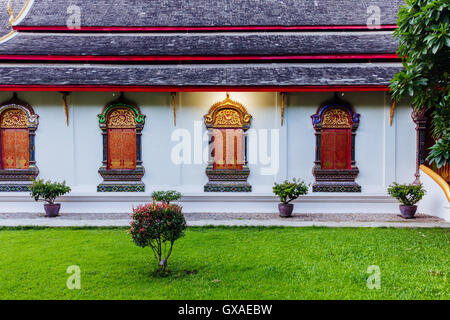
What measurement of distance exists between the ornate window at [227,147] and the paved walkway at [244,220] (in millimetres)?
967

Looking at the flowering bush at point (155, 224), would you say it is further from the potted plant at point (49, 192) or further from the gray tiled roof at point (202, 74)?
the potted plant at point (49, 192)

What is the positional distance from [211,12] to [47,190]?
8.73 metres

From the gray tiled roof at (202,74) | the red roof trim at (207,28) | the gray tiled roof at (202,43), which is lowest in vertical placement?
the gray tiled roof at (202,74)

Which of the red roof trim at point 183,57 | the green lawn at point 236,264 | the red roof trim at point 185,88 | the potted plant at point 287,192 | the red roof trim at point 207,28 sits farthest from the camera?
the red roof trim at point 207,28

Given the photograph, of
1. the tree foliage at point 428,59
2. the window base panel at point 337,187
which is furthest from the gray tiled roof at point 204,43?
the window base panel at point 337,187

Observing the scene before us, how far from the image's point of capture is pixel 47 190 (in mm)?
8766

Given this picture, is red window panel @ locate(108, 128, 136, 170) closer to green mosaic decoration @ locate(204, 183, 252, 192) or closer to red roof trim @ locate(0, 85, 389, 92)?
red roof trim @ locate(0, 85, 389, 92)

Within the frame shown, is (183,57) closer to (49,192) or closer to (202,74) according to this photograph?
(202,74)

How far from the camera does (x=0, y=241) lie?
664 centimetres

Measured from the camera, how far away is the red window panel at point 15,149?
9.67m

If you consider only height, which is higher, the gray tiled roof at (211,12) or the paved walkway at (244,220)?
the gray tiled roof at (211,12)

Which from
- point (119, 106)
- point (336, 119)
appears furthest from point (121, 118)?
point (336, 119)

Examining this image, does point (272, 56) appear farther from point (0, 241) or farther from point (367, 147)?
point (0, 241)

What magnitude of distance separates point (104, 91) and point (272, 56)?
5429 millimetres
